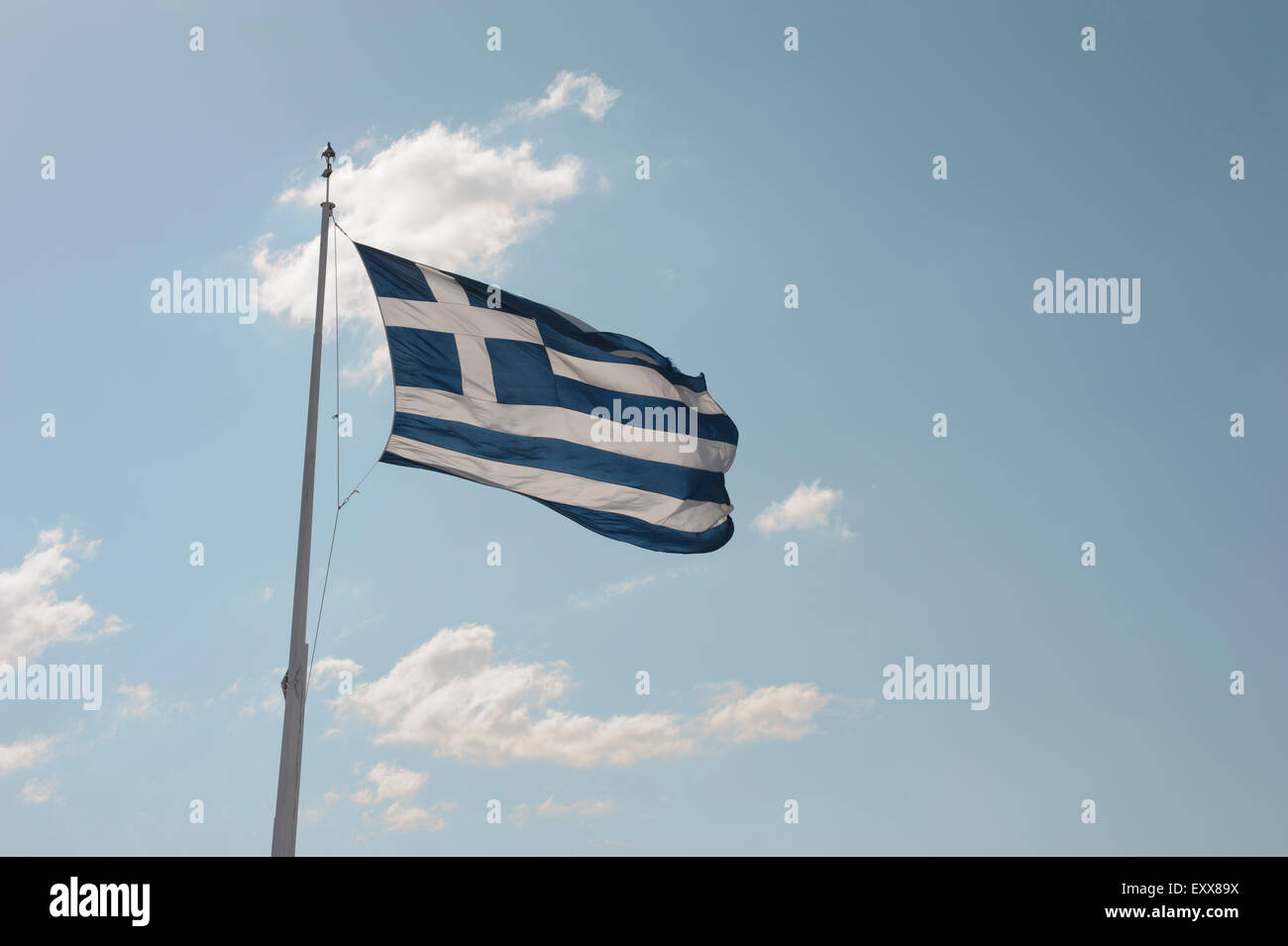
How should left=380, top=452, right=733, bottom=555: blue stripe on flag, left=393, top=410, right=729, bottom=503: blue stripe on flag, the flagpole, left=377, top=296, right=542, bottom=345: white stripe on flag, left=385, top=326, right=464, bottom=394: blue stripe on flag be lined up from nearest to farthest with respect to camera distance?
1. the flagpole
2. left=393, top=410, right=729, bottom=503: blue stripe on flag
3. left=385, top=326, right=464, bottom=394: blue stripe on flag
4. left=377, top=296, right=542, bottom=345: white stripe on flag
5. left=380, top=452, right=733, bottom=555: blue stripe on flag

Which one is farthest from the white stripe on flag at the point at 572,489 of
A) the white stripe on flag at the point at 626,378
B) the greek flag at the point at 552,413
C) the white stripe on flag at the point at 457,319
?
the white stripe on flag at the point at 457,319

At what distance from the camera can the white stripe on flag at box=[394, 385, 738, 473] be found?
18.0 m

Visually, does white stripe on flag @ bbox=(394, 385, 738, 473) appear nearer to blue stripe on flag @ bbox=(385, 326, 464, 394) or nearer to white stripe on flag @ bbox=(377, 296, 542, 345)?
blue stripe on flag @ bbox=(385, 326, 464, 394)

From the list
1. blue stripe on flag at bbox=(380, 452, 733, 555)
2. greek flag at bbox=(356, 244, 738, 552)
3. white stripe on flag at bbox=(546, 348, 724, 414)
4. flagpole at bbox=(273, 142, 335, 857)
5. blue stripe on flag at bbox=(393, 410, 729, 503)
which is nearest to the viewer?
flagpole at bbox=(273, 142, 335, 857)

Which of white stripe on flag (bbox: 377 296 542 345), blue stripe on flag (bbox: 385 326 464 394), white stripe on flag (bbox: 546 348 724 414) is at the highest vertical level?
white stripe on flag (bbox: 377 296 542 345)

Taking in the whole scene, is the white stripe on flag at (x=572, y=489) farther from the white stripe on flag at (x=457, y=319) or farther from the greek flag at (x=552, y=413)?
the white stripe on flag at (x=457, y=319)

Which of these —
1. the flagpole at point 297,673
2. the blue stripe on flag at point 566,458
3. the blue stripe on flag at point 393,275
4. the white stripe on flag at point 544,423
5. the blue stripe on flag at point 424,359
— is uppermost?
the blue stripe on flag at point 393,275

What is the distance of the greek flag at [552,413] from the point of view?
1830 cm

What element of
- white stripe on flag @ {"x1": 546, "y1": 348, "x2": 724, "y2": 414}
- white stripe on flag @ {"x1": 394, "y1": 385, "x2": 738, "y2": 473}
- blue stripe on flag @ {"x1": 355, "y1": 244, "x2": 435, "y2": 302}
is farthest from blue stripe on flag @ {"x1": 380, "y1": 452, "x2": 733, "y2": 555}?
blue stripe on flag @ {"x1": 355, "y1": 244, "x2": 435, "y2": 302}

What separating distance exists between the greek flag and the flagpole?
1117 millimetres

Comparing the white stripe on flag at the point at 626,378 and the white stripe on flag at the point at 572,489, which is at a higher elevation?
the white stripe on flag at the point at 626,378

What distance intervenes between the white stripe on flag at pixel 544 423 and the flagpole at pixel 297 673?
4.20 feet

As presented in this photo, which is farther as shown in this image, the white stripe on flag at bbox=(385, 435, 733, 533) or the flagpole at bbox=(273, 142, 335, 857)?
the white stripe on flag at bbox=(385, 435, 733, 533)
